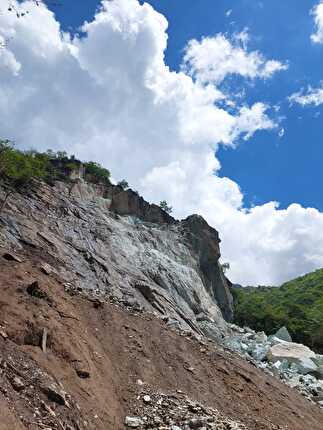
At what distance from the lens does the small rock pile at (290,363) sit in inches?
1063

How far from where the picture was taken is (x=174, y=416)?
44.6 feet

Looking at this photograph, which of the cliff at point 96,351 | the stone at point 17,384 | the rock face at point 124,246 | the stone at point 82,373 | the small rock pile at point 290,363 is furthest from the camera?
the small rock pile at point 290,363

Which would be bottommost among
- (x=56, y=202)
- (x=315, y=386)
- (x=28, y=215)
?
(x=315, y=386)

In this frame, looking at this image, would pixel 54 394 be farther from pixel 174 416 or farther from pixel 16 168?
pixel 16 168

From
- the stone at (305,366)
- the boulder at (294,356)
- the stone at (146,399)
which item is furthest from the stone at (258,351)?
the stone at (146,399)

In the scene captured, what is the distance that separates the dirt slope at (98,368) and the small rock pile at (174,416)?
0.36 metres

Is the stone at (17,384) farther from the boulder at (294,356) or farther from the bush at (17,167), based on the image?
the boulder at (294,356)

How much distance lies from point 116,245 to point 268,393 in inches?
748

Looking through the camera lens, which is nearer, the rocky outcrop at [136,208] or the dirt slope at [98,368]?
the dirt slope at [98,368]

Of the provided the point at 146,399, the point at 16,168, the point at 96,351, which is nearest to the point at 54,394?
the point at 146,399

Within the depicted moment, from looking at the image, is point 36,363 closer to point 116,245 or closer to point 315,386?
point 315,386

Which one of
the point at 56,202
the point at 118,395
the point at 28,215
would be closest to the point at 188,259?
the point at 56,202

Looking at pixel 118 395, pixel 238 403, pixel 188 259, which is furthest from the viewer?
pixel 188 259

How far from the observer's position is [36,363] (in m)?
12.0
